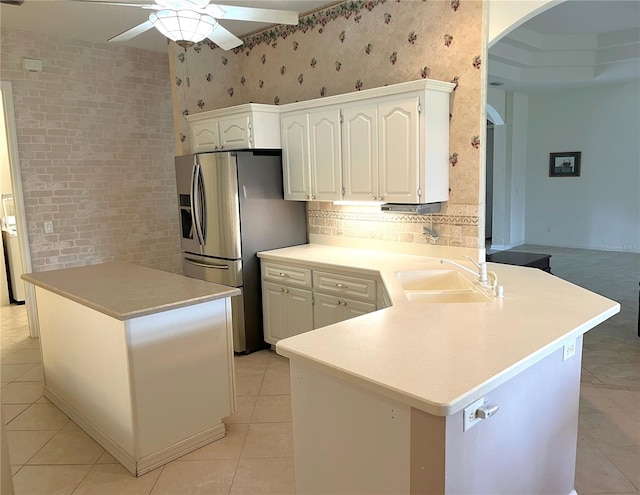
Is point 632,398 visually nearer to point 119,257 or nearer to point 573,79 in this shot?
point 119,257

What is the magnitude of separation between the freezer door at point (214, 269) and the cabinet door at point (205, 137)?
104 cm

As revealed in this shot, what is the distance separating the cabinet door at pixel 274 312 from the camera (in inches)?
160

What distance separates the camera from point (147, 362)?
2.51 m

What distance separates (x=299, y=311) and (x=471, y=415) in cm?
254

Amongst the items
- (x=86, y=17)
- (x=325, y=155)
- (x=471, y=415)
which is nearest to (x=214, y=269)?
(x=325, y=155)

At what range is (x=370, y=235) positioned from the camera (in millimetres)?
4105

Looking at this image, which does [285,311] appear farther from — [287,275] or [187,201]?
[187,201]

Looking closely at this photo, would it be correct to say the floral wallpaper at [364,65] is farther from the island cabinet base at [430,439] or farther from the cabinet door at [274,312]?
the island cabinet base at [430,439]

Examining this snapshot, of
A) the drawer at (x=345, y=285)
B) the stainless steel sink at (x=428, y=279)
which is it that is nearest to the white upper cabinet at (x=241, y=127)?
the drawer at (x=345, y=285)

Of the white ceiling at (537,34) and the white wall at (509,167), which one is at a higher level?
the white ceiling at (537,34)

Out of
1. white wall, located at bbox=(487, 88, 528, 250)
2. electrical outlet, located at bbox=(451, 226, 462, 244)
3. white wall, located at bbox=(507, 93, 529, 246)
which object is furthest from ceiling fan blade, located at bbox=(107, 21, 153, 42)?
white wall, located at bbox=(507, 93, 529, 246)

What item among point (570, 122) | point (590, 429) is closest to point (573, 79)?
point (570, 122)

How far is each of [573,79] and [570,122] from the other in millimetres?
1197

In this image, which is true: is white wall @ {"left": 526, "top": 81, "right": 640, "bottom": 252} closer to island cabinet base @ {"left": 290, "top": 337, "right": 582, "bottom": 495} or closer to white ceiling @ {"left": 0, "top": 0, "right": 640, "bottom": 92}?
white ceiling @ {"left": 0, "top": 0, "right": 640, "bottom": 92}
